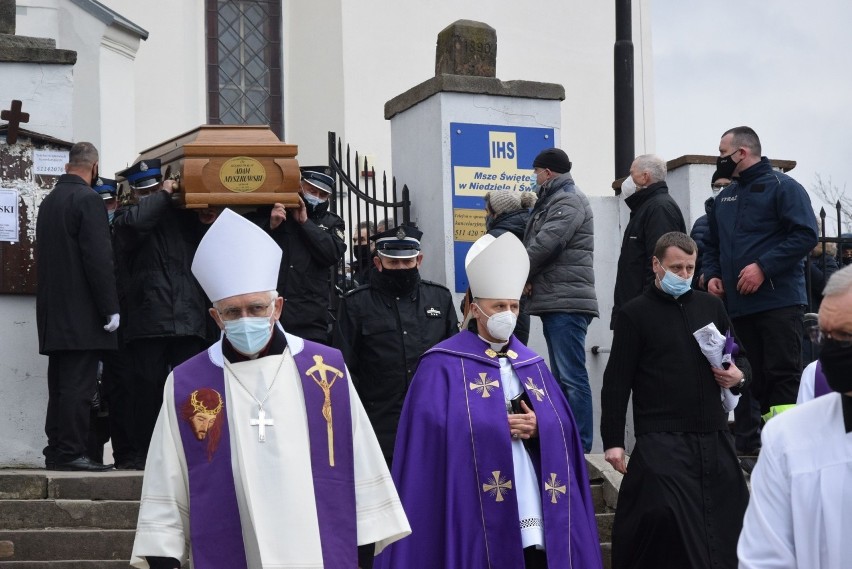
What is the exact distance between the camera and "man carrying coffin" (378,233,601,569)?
695 centimetres

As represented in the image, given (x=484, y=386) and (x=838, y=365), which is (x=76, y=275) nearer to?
(x=484, y=386)

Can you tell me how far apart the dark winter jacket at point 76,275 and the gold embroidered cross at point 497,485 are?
10.0 ft

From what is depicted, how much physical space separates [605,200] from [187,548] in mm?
6403

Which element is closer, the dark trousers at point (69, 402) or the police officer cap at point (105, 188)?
the dark trousers at point (69, 402)

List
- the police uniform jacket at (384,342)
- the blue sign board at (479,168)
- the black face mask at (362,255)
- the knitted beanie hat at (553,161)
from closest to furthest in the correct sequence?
the police uniform jacket at (384,342), the knitted beanie hat at (553,161), the black face mask at (362,255), the blue sign board at (479,168)

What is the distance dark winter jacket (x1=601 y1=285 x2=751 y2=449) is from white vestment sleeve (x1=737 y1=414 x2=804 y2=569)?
3.06 m

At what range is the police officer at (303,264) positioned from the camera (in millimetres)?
9023

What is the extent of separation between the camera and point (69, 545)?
26.9ft

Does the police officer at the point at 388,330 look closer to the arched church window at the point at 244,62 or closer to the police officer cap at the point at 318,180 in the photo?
the police officer cap at the point at 318,180

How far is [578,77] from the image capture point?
68.3 ft

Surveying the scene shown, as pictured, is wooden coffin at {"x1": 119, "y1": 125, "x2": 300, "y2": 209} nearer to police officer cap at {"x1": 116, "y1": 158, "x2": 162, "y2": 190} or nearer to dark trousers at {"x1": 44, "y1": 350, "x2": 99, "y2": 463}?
police officer cap at {"x1": 116, "y1": 158, "x2": 162, "y2": 190}

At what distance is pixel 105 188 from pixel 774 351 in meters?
4.40

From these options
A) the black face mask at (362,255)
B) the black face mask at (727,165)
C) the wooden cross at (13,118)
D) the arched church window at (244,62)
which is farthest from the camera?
the arched church window at (244,62)

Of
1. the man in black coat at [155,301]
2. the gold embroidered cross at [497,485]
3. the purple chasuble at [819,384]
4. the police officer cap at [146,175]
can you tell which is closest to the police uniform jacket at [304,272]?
the man in black coat at [155,301]
